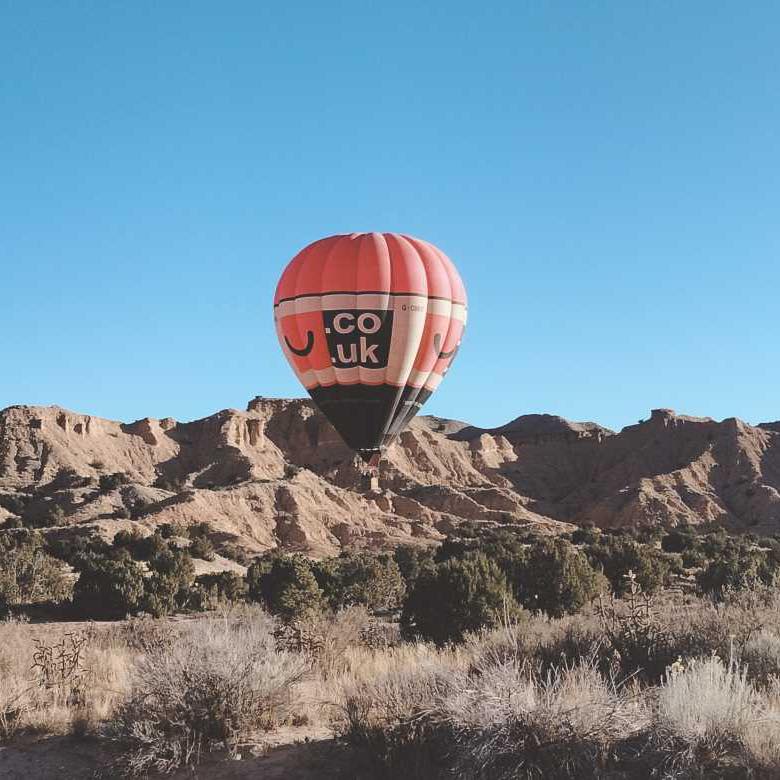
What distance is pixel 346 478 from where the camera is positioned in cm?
7875

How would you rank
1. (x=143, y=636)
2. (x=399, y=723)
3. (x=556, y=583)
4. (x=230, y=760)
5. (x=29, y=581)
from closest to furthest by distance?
1. (x=399, y=723)
2. (x=230, y=760)
3. (x=143, y=636)
4. (x=556, y=583)
5. (x=29, y=581)

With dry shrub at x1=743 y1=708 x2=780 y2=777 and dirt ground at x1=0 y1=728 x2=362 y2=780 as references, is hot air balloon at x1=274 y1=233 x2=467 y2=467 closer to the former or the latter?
dirt ground at x1=0 y1=728 x2=362 y2=780

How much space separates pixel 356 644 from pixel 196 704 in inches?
212

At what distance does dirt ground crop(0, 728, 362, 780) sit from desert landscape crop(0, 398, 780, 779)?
0.03 meters

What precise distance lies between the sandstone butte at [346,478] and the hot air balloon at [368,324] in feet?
96.2

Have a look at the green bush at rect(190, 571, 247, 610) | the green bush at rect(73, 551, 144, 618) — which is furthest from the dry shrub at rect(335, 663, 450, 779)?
the green bush at rect(73, 551, 144, 618)

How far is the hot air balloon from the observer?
16016 millimetres

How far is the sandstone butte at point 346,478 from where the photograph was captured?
55.8 metres

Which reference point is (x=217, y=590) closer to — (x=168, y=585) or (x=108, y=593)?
(x=168, y=585)

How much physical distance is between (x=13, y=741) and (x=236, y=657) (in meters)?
2.22

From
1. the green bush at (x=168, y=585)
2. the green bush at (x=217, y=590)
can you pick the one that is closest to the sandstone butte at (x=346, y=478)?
the green bush at (x=168, y=585)

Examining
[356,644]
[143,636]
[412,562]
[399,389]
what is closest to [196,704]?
[356,644]

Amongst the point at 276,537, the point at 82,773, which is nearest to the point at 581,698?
the point at 82,773

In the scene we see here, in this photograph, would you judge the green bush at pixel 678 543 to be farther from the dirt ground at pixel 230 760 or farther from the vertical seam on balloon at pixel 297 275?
the dirt ground at pixel 230 760
